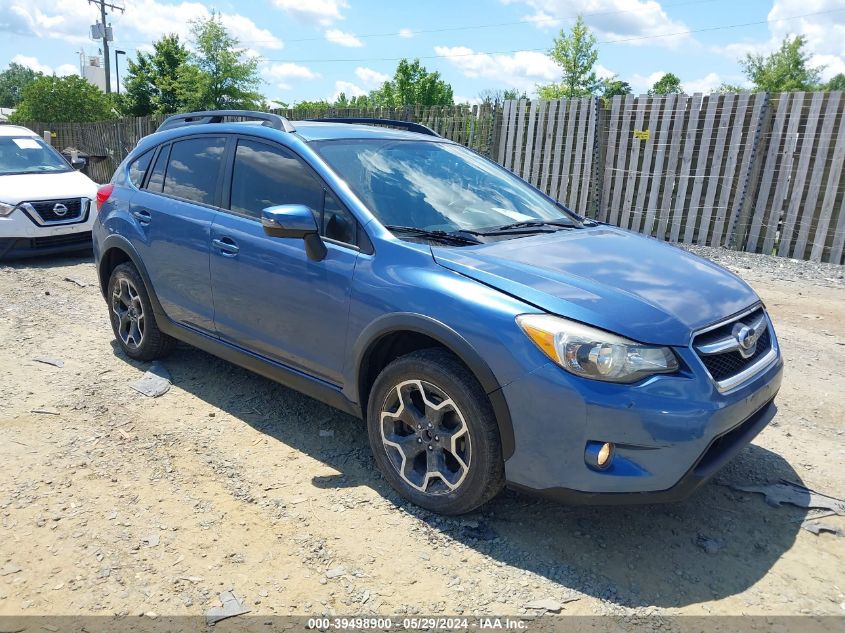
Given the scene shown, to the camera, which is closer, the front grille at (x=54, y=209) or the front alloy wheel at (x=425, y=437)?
the front alloy wheel at (x=425, y=437)

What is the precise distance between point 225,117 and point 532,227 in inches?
95.7

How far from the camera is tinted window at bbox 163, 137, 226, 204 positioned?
4.31m

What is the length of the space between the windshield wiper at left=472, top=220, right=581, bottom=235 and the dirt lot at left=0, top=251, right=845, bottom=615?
1.40 meters

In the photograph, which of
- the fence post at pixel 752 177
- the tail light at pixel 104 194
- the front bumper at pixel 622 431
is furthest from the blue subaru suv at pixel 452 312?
the fence post at pixel 752 177

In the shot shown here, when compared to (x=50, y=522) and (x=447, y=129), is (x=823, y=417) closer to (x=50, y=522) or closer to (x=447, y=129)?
(x=50, y=522)

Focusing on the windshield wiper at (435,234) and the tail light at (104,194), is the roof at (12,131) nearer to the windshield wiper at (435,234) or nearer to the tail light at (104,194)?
the tail light at (104,194)

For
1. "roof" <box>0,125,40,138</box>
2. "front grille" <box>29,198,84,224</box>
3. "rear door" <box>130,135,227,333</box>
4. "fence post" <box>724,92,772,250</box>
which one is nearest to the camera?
"rear door" <box>130,135,227,333</box>

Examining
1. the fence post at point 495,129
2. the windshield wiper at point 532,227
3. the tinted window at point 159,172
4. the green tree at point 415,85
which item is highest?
the green tree at point 415,85

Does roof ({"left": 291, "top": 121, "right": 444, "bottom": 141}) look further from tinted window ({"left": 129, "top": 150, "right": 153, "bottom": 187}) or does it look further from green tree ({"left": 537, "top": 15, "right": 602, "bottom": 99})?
green tree ({"left": 537, "top": 15, "right": 602, "bottom": 99})

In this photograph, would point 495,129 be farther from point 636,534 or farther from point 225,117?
point 636,534

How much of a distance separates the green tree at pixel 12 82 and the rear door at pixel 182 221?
133200 mm

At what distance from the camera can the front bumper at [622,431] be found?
2578 millimetres

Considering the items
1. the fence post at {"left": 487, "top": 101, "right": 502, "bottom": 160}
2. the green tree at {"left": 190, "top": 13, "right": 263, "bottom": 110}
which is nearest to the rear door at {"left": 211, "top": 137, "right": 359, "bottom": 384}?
the fence post at {"left": 487, "top": 101, "right": 502, "bottom": 160}

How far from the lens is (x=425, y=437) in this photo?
3.11 metres
